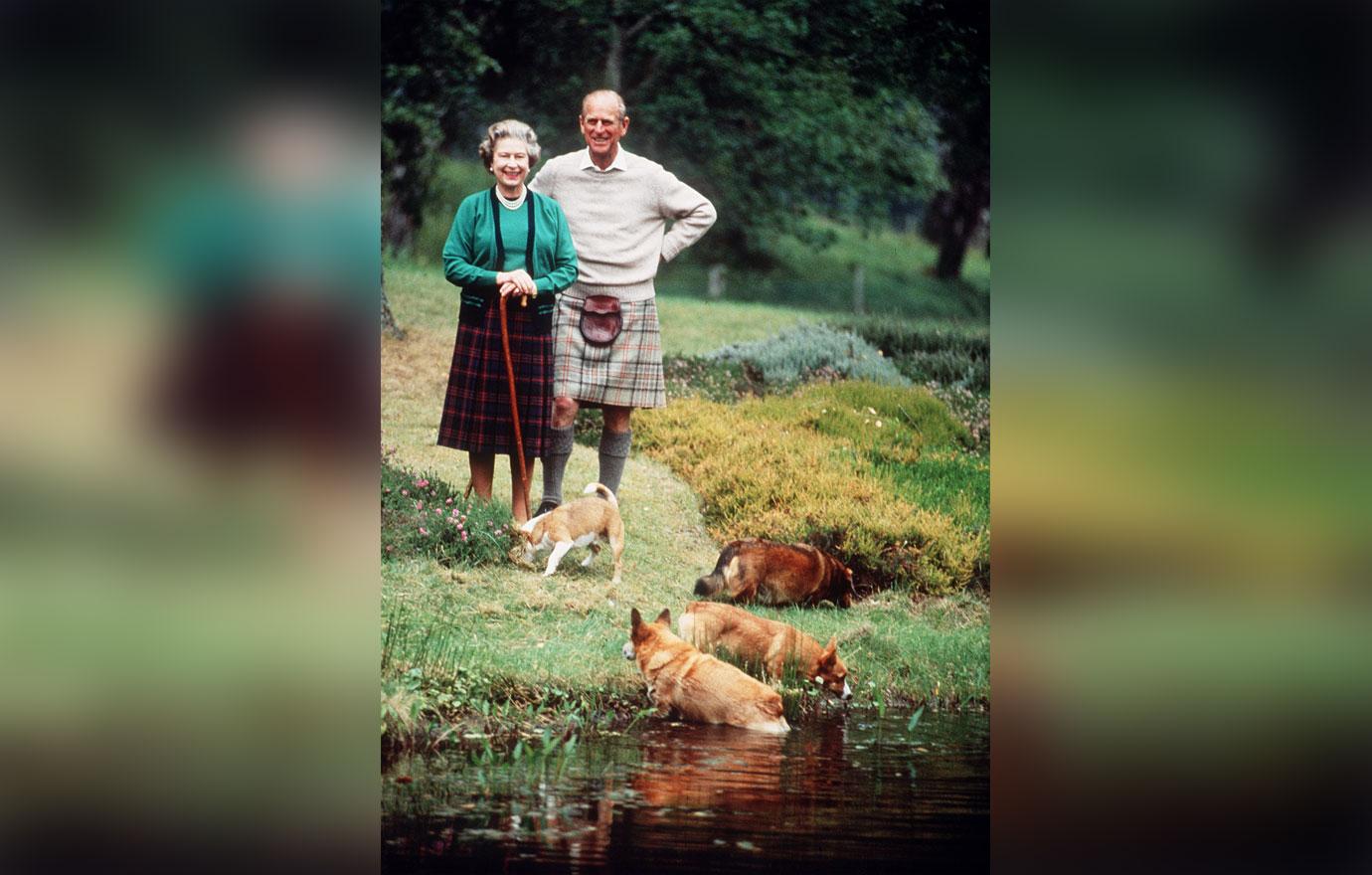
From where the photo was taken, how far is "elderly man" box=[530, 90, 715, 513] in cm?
589

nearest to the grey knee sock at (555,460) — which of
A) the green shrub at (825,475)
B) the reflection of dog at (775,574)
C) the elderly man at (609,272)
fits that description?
the elderly man at (609,272)

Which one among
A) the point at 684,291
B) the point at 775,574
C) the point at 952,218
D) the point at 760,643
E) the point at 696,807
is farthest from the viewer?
the point at 952,218

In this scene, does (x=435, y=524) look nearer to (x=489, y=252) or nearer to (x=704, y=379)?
(x=489, y=252)

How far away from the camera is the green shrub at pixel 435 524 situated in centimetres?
582

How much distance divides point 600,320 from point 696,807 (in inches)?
81.7

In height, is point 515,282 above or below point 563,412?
above

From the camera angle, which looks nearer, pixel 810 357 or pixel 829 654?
pixel 829 654

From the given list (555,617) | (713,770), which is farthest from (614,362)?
(713,770)

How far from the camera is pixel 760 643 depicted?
5.80 meters

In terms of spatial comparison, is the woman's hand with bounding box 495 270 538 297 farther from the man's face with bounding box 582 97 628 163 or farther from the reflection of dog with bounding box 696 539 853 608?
the reflection of dog with bounding box 696 539 853 608
